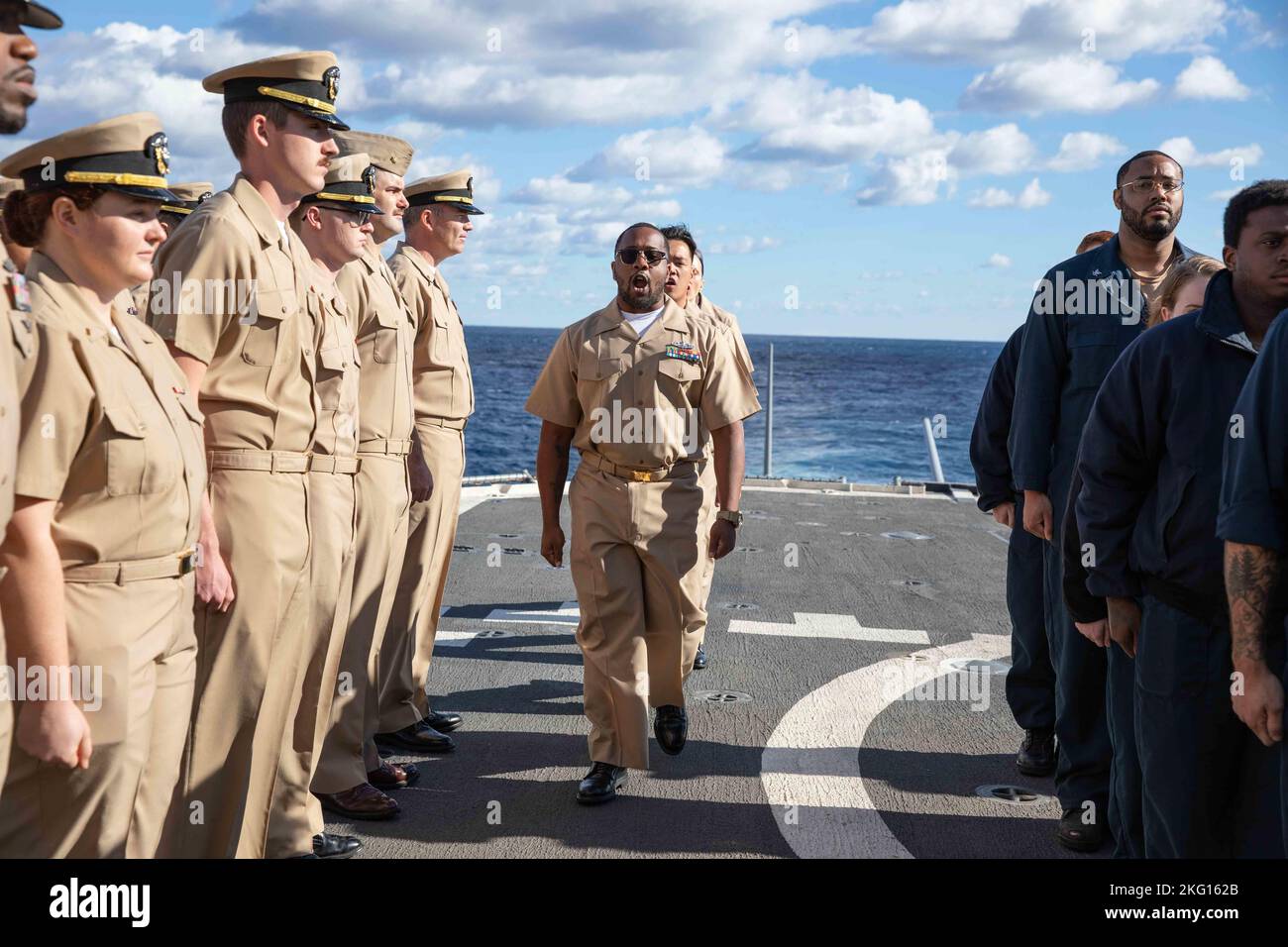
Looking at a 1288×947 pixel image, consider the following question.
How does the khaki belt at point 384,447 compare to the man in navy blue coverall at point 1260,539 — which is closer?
the man in navy blue coverall at point 1260,539

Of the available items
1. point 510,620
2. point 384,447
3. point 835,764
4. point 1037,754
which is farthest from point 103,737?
point 510,620

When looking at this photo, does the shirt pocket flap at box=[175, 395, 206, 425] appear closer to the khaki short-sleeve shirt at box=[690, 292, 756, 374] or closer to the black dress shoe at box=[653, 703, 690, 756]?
the black dress shoe at box=[653, 703, 690, 756]

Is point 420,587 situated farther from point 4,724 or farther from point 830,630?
point 4,724

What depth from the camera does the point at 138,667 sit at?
2.80m

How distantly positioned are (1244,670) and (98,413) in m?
2.56

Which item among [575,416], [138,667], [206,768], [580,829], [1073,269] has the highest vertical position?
[1073,269]

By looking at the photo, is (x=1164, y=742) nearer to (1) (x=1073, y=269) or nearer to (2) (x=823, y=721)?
(1) (x=1073, y=269)

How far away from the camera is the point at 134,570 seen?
281 centimetres

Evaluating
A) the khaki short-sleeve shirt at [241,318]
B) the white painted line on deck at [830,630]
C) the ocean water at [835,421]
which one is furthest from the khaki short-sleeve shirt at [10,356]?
the ocean water at [835,421]

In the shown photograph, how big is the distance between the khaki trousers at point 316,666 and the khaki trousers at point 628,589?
3.68 feet

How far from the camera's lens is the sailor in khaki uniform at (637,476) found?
507 cm

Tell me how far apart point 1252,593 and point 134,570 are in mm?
2462

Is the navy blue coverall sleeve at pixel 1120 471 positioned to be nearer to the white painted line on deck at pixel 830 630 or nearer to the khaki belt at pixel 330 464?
the khaki belt at pixel 330 464
